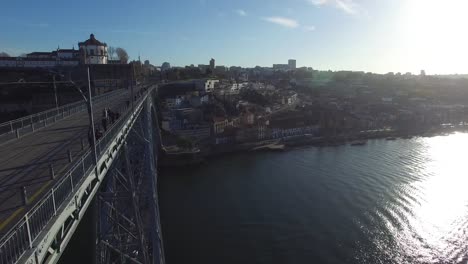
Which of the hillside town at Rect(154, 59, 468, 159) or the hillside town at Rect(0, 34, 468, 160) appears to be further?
the hillside town at Rect(154, 59, 468, 159)

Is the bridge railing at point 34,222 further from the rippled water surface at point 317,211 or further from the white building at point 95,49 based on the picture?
the white building at point 95,49

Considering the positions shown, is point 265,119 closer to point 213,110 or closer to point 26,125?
point 213,110

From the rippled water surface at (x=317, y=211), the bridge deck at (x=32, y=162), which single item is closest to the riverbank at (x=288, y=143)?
the rippled water surface at (x=317, y=211)

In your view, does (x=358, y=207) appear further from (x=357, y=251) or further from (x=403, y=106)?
(x=403, y=106)

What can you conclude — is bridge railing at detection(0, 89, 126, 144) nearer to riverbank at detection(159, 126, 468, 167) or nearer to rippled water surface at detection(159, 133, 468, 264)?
rippled water surface at detection(159, 133, 468, 264)

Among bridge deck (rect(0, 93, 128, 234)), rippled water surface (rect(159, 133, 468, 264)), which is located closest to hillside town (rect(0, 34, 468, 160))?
rippled water surface (rect(159, 133, 468, 264))

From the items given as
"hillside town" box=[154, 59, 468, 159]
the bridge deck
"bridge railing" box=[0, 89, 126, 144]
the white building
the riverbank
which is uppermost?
the white building

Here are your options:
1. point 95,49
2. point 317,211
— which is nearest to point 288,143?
point 317,211
